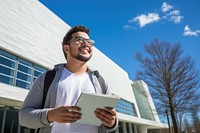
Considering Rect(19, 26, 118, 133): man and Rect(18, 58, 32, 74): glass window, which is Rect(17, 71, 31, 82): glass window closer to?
Rect(18, 58, 32, 74): glass window

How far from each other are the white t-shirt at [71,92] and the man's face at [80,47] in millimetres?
184

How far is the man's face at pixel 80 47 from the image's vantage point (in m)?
1.95

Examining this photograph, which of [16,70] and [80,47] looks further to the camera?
[16,70]

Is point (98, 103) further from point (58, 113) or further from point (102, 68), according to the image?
point (102, 68)

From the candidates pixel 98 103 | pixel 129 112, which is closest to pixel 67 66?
pixel 98 103

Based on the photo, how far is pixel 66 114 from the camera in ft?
4.59

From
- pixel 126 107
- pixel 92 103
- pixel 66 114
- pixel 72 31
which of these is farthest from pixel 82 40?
pixel 126 107

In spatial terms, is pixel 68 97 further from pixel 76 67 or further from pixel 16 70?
pixel 16 70

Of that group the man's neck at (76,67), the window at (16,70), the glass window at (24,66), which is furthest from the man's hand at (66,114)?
the glass window at (24,66)

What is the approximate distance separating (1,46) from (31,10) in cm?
465

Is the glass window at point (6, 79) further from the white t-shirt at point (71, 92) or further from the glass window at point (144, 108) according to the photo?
the glass window at point (144, 108)

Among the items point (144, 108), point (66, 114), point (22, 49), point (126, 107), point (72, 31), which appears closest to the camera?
point (66, 114)

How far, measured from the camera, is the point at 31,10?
43.5ft

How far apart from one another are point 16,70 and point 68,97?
380 inches
